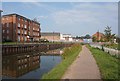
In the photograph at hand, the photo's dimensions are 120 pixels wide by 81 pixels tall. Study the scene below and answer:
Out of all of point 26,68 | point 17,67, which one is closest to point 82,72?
point 26,68

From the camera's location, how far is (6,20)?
240ft

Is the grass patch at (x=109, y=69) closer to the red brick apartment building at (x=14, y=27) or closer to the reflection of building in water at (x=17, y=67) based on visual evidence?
the reflection of building in water at (x=17, y=67)

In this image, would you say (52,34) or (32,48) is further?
(52,34)

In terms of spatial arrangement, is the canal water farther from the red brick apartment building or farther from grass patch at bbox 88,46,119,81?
the red brick apartment building

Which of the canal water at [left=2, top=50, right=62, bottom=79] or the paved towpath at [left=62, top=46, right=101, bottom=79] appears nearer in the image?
the paved towpath at [left=62, top=46, right=101, bottom=79]

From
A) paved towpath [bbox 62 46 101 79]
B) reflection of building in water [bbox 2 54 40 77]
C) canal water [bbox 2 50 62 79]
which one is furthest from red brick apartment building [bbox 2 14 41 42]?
paved towpath [bbox 62 46 101 79]

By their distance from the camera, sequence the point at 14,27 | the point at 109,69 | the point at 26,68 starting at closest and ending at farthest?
the point at 109,69
the point at 26,68
the point at 14,27

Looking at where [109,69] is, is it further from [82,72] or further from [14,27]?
[14,27]

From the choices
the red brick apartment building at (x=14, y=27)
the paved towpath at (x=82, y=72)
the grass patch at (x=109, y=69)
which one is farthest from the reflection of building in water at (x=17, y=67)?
the red brick apartment building at (x=14, y=27)

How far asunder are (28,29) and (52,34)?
62690mm

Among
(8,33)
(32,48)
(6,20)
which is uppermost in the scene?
(6,20)

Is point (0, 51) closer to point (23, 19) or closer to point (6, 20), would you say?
point (6, 20)

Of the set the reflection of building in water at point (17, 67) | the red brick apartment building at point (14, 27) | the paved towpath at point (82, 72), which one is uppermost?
the red brick apartment building at point (14, 27)

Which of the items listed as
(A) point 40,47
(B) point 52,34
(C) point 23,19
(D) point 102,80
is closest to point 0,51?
(A) point 40,47
